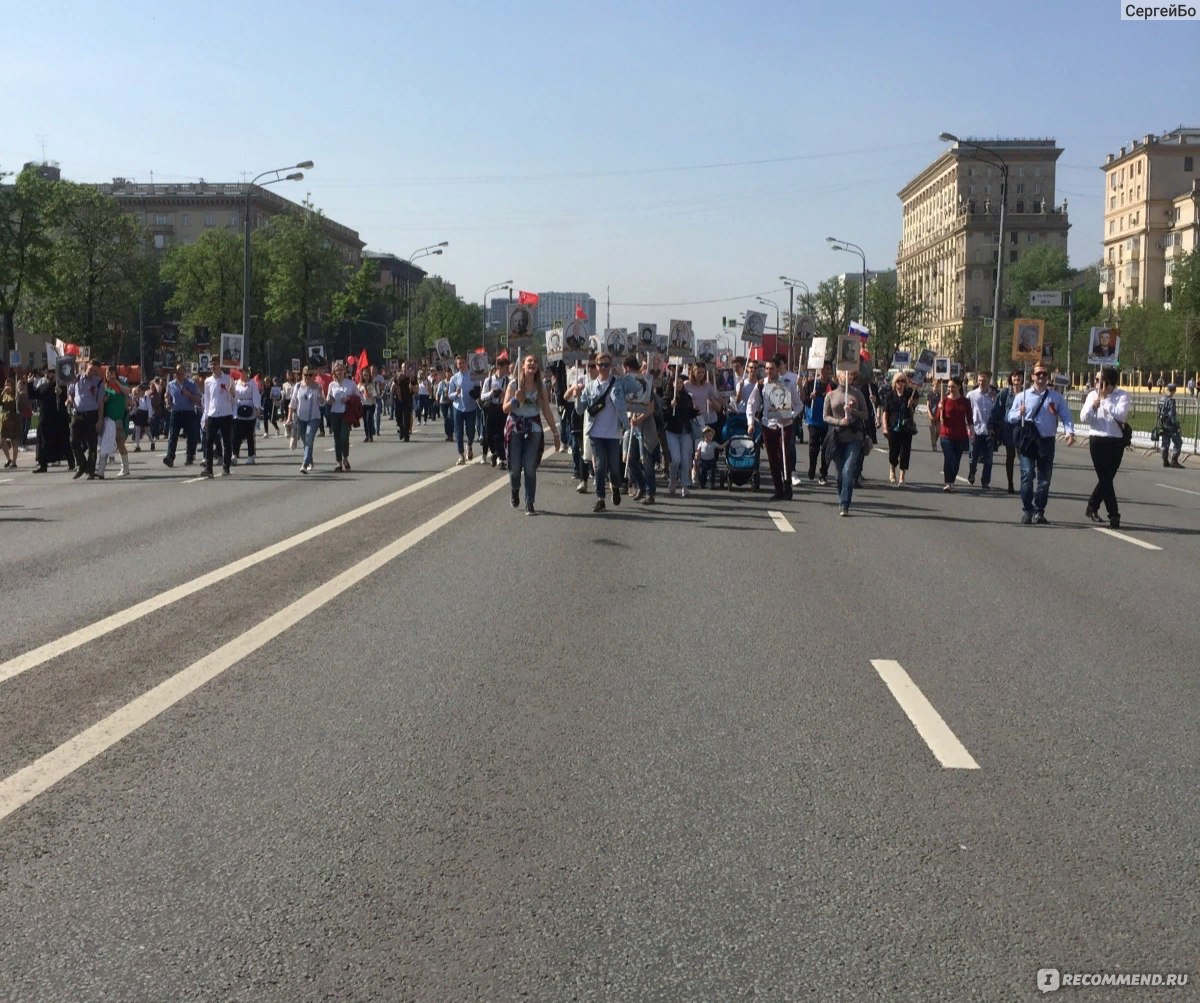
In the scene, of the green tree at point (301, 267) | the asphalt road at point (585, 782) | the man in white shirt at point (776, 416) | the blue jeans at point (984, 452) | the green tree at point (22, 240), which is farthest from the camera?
the green tree at point (301, 267)

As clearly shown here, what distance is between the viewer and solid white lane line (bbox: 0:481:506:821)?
18.9 feet

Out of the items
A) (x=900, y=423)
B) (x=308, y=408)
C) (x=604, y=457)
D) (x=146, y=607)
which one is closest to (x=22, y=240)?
(x=308, y=408)

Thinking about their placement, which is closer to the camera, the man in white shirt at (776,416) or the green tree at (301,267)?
the man in white shirt at (776,416)

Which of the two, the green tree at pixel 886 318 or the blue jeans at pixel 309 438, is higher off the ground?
the green tree at pixel 886 318

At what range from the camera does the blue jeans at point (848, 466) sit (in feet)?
58.1

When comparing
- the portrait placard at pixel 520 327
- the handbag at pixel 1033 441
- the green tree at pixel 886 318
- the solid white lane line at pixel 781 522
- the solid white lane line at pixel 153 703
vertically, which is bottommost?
the solid white lane line at pixel 781 522

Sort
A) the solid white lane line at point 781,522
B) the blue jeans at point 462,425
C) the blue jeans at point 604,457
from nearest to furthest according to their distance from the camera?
1. the solid white lane line at point 781,522
2. the blue jeans at point 604,457
3. the blue jeans at point 462,425

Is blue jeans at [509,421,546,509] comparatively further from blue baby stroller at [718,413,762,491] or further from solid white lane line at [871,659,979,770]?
solid white lane line at [871,659,979,770]

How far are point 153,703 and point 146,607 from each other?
3103 millimetres

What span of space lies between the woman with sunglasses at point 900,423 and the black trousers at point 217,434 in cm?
1051

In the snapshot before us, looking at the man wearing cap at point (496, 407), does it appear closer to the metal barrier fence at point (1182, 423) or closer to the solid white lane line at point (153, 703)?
the solid white lane line at point (153, 703)

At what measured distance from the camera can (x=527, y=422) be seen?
16.9 metres

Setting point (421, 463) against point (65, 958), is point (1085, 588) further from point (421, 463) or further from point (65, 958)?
point (421, 463)

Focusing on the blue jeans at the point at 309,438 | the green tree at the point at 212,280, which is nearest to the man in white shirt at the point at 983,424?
the blue jeans at the point at 309,438
